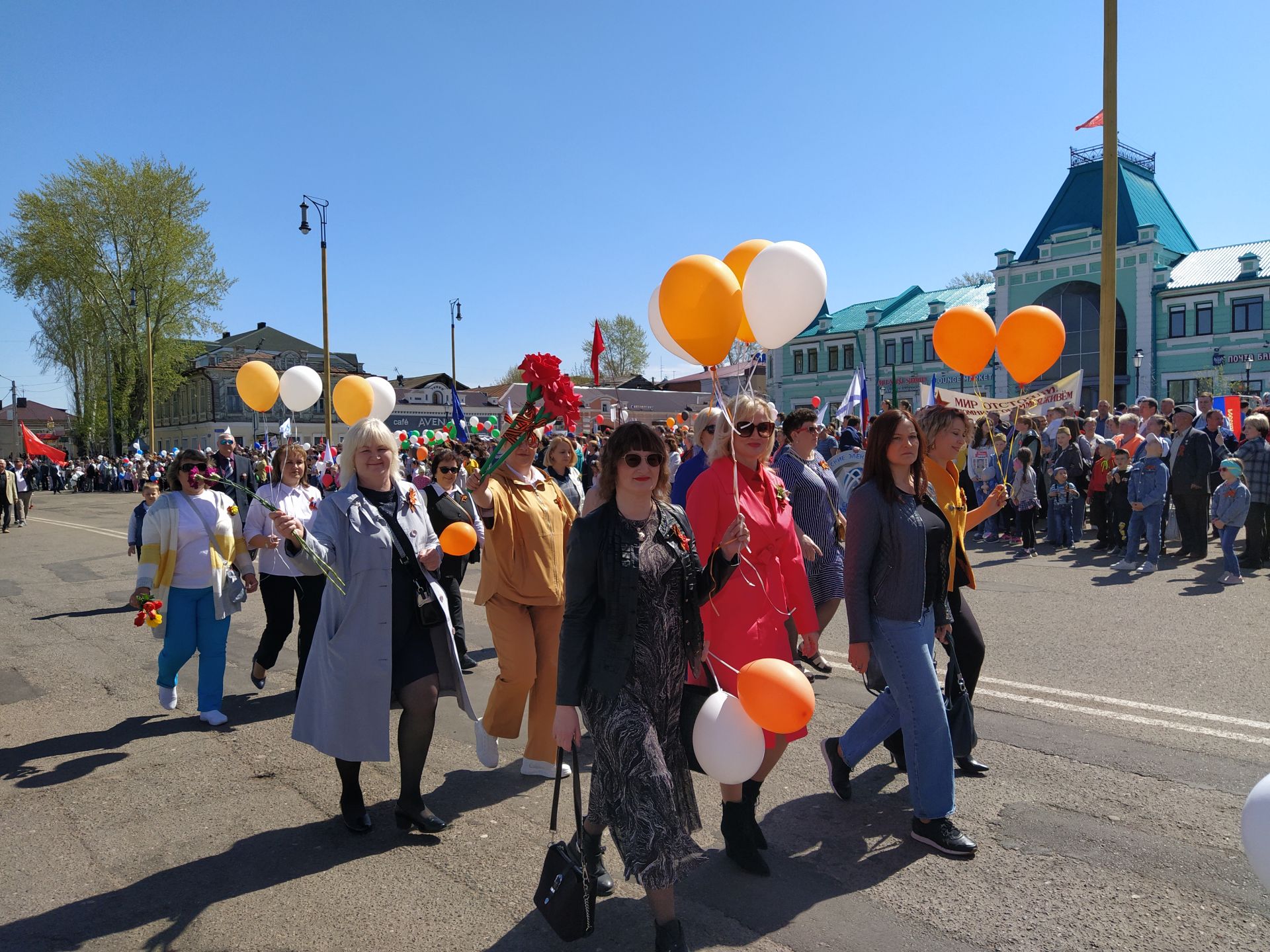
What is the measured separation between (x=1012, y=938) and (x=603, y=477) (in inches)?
85.9

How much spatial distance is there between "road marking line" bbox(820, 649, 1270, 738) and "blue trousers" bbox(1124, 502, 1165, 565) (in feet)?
19.8

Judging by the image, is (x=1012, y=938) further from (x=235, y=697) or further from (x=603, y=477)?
(x=235, y=697)

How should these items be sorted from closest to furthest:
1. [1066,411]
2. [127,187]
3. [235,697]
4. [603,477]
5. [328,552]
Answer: [603,477], [328,552], [235,697], [1066,411], [127,187]

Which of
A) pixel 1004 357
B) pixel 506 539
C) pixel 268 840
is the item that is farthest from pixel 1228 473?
pixel 268 840

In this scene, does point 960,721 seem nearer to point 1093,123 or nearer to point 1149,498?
point 1149,498

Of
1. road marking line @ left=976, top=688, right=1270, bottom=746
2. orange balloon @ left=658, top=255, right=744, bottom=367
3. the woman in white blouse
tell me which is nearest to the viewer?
orange balloon @ left=658, top=255, right=744, bottom=367

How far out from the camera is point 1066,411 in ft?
47.8

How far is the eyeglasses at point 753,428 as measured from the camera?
4.01 m

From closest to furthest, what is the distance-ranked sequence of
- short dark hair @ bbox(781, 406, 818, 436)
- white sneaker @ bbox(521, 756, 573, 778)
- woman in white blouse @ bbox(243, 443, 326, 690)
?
white sneaker @ bbox(521, 756, 573, 778) → short dark hair @ bbox(781, 406, 818, 436) → woman in white blouse @ bbox(243, 443, 326, 690)

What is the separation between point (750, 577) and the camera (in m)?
3.61

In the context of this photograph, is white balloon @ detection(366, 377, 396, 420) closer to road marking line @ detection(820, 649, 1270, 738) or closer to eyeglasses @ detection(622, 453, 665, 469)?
eyeglasses @ detection(622, 453, 665, 469)

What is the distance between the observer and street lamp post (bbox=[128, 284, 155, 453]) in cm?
4100

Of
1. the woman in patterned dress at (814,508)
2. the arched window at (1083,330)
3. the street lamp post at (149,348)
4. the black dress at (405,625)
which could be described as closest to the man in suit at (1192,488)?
the woman in patterned dress at (814,508)

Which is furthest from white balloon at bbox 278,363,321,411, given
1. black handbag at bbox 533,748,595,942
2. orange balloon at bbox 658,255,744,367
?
A: black handbag at bbox 533,748,595,942
